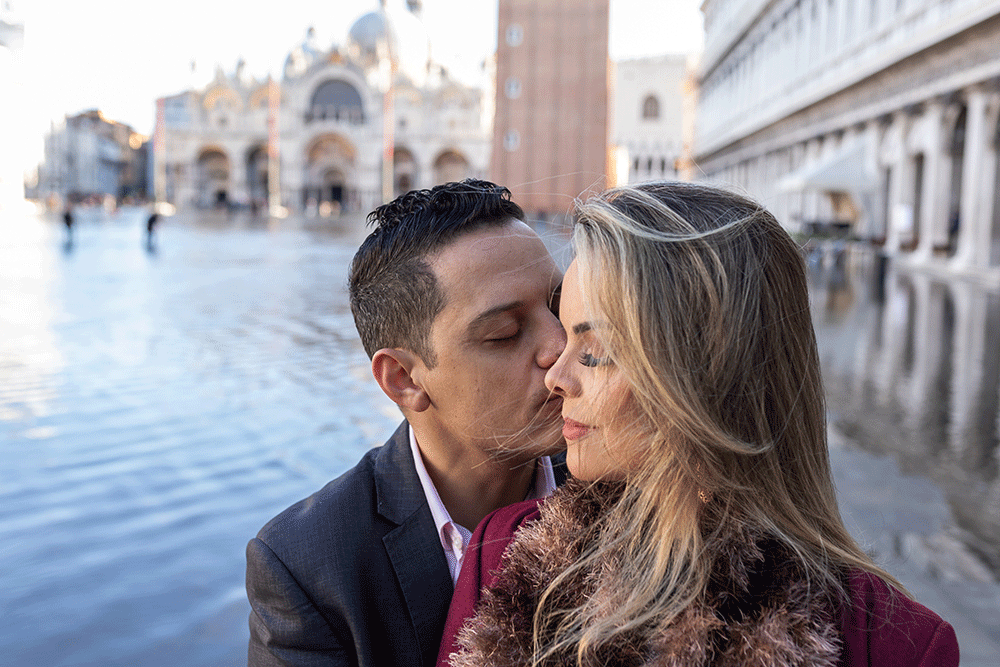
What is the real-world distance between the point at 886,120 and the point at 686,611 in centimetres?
2408

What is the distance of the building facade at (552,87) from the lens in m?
38.2

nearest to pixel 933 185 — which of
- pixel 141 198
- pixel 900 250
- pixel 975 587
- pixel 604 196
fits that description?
pixel 900 250

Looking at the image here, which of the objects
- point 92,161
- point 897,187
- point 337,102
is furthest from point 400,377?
point 92,161

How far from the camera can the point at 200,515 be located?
453 centimetres

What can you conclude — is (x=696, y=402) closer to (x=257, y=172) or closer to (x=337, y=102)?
(x=337, y=102)

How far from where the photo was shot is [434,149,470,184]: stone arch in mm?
76812

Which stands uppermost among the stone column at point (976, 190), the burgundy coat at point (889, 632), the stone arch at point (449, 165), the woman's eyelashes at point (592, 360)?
the stone arch at point (449, 165)

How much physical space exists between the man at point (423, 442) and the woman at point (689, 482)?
347 millimetres

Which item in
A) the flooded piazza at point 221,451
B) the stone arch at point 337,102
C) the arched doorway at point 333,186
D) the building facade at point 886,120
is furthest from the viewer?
the arched doorway at point 333,186

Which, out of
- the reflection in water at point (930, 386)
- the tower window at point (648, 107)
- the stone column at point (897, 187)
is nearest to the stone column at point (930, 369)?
the reflection in water at point (930, 386)

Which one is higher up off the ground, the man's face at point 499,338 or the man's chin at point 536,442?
the man's face at point 499,338

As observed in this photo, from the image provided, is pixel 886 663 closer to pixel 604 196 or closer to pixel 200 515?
pixel 604 196

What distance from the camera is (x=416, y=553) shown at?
5.69ft

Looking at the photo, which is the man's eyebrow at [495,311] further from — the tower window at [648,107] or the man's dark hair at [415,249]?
the tower window at [648,107]
